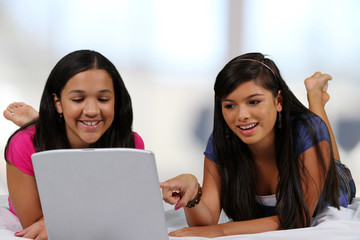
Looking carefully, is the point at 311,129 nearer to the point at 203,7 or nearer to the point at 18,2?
the point at 203,7

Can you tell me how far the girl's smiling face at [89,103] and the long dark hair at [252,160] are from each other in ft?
1.21

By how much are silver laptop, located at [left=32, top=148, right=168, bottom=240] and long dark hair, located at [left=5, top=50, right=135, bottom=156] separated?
2.05 feet

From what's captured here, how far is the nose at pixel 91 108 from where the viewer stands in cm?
172

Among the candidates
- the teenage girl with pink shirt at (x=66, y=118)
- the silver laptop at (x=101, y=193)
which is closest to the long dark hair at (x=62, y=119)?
the teenage girl with pink shirt at (x=66, y=118)

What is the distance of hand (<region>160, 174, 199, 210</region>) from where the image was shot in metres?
1.45

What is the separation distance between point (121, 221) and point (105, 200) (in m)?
0.07

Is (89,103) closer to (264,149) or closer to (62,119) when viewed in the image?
(62,119)

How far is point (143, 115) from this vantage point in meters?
3.82

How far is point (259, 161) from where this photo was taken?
1.98m

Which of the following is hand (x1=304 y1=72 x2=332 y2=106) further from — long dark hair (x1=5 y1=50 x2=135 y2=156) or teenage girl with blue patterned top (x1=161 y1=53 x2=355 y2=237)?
long dark hair (x1=5 y1=50 x2=135 y2=156)

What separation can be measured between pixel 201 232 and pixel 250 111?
413 mm

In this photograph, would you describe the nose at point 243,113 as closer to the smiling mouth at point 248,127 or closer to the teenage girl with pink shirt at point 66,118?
the smiling mouth at point 248,127

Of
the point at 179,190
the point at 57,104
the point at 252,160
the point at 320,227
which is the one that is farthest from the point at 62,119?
the point at 320,227

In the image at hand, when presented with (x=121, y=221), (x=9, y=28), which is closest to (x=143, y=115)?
(x=9, y=28)
